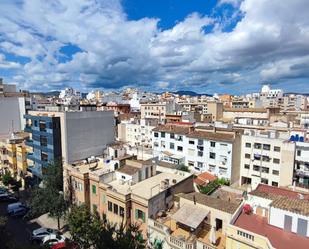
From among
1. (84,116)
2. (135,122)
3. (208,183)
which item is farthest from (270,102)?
(84,116)

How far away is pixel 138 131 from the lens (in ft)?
237

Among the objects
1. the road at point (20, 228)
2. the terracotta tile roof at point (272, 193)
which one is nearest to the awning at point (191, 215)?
the terracotta tile roof at point (272, 193)

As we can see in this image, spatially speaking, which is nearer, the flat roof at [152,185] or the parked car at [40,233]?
the flat roof at [152,185]

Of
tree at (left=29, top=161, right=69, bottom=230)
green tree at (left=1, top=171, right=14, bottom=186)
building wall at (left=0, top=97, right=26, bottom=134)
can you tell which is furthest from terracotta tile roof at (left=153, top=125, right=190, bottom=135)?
building wall at (left=0, top=97, right=26, bottom=134)

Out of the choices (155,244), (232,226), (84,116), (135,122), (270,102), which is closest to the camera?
(232,226)

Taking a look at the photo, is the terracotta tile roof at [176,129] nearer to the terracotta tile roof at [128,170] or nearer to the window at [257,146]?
the window at [257,146]

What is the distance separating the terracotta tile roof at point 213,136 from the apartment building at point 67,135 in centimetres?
2029

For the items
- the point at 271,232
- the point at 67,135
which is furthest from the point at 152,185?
the point at 67,135

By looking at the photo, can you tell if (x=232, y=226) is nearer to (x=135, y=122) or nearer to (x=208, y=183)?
(x=208, y=183)

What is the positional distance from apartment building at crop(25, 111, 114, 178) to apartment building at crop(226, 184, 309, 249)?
30.3m

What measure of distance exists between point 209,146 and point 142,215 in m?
28.7

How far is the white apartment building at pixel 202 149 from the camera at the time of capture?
47.3m

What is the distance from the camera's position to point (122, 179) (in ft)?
99.6

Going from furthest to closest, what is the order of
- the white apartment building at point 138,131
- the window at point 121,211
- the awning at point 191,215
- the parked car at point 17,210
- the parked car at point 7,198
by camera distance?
1. the white apartment building at point 138,131
2. the parked car at point 7,198
3. the parked car at point 17,210
4. the window at point 121,211
5. the awning at point 191,215
